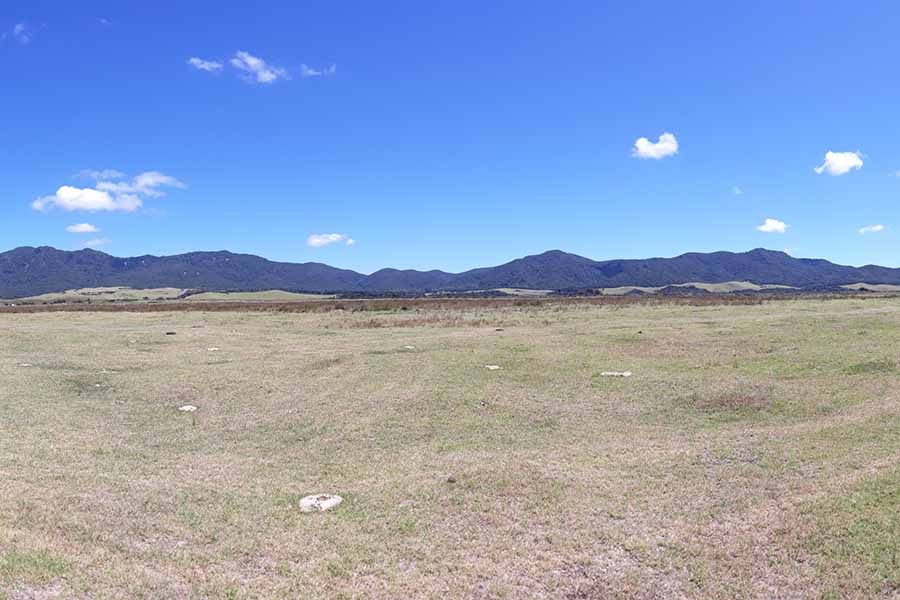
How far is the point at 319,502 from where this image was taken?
11.7m

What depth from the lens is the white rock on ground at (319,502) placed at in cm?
1141

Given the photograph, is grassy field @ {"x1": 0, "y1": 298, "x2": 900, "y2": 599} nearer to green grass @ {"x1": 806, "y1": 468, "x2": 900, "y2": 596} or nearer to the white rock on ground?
green grass @ {"x1": 806, "y1": 468, "x2": 900, "y2": 596}

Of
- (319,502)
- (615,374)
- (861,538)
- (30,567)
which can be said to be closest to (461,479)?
(319,502)

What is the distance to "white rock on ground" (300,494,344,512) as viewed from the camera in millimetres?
11414

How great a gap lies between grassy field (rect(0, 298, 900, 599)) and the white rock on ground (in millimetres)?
276

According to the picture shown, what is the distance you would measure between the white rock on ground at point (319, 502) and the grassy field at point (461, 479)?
0.28 m

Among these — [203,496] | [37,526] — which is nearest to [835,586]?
[203,496]

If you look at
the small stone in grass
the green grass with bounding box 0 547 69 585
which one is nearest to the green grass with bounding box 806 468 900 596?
the green grass with bounding box 0 547 69 585

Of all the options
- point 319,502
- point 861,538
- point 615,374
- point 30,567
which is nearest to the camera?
point 30,567

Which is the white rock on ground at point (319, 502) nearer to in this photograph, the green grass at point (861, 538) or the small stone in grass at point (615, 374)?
the green grass at point (861, 538)

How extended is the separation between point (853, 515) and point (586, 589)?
204 inches

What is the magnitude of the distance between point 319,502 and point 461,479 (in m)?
3.03

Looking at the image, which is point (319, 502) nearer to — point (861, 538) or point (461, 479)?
point (461, 479)

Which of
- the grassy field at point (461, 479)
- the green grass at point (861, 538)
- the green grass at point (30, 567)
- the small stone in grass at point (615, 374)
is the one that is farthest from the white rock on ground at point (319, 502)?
the small stone in grass at point (615, 374)
